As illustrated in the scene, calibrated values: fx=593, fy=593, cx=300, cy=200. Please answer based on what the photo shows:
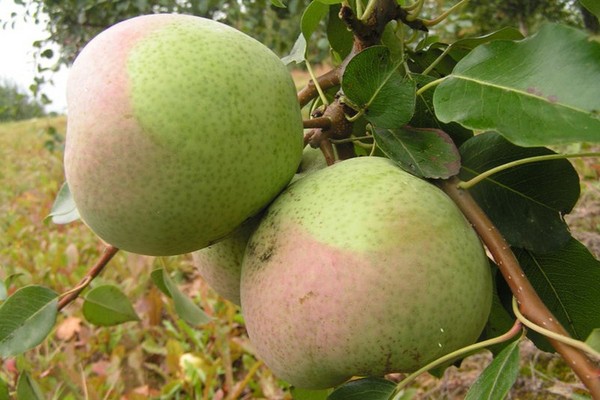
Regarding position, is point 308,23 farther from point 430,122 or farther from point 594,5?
point 594,5

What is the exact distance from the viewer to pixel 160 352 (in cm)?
221

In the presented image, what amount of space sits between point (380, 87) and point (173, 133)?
0.27 meters

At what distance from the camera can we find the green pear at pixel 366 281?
0.66 m

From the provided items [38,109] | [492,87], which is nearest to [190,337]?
[492,87]

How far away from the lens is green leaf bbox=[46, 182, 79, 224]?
110cm

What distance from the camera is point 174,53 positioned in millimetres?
726

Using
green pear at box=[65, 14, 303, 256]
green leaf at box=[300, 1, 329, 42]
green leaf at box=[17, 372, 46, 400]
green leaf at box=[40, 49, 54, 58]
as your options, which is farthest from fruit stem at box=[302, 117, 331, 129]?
green leaf at box=[40, 49, 54, 58]

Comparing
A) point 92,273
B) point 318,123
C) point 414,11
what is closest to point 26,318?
point 92,273

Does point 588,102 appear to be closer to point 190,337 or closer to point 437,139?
point 437,139

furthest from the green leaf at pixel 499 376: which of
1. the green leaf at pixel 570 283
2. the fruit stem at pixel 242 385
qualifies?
the fruit stem at pixel 242 385

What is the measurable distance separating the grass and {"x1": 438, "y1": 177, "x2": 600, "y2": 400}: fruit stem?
84cm

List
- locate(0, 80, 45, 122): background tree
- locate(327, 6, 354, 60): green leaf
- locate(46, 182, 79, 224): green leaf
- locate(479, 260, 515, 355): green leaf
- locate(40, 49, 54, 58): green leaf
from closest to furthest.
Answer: locate(479, 260, 515, 355): green leaf, locate(327, 6, 354, 60): green leaf, locate(46, 182, 79, 224): green leaf, locate(40, 49, 54, 58): green leaf, locate(0, 80, 45, 122): background tree

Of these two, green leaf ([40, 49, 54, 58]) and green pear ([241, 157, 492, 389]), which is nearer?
green pear ([241, 157, 492, 389])

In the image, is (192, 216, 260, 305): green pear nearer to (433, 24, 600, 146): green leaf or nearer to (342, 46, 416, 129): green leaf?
(342, 46, 416, 129): green leaf
